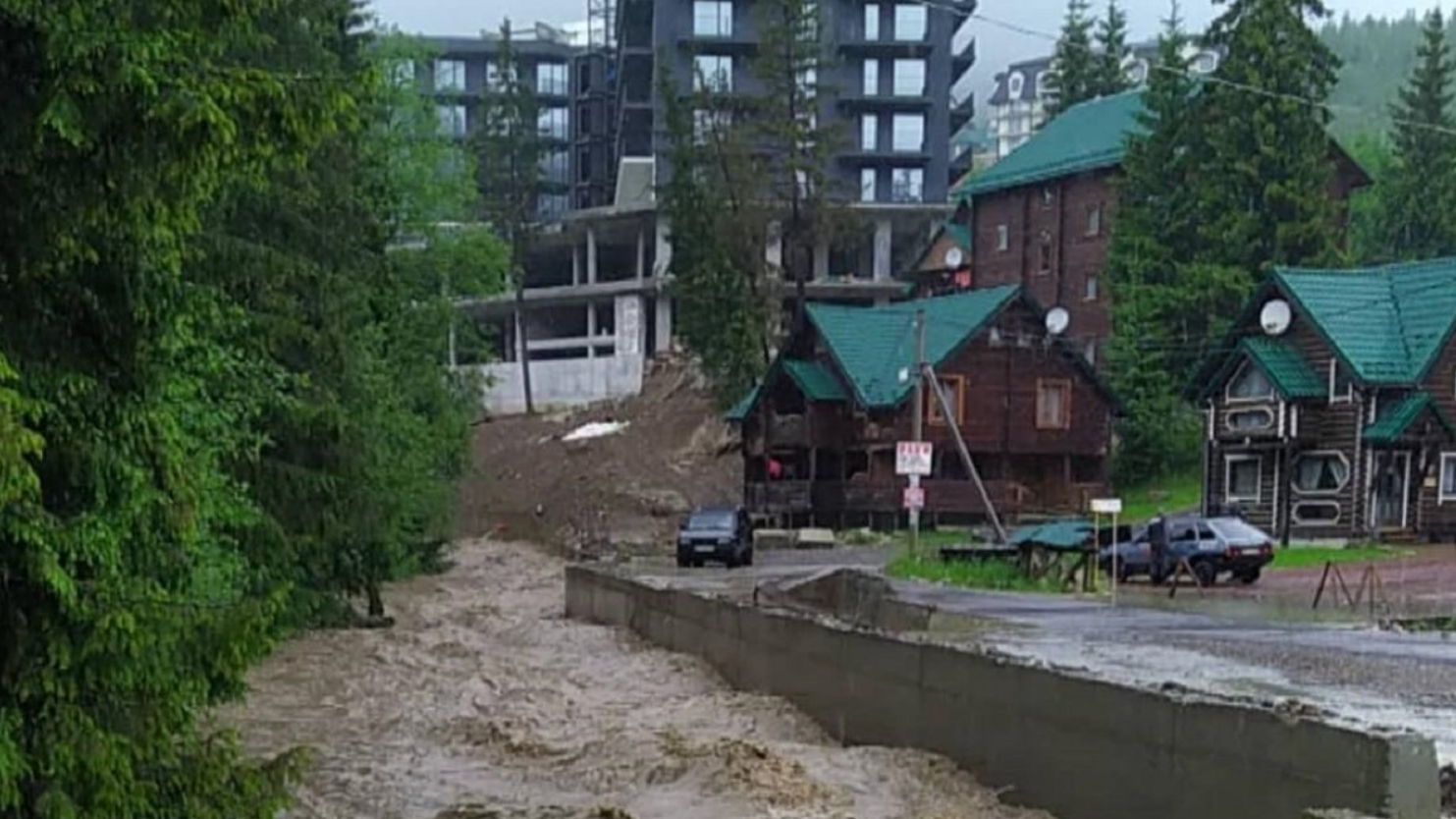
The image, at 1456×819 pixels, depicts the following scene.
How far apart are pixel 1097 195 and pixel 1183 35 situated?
25.4 ft

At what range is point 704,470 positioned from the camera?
6306 centimetres

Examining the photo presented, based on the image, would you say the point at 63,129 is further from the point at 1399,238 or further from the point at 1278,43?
the point at 1399,238

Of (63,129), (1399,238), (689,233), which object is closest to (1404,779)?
(63,129)

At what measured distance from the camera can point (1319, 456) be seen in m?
42.9

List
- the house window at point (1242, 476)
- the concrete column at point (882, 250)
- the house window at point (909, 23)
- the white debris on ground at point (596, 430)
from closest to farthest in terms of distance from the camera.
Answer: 1. the house window at point (1242, 476)
2. the white debris on ground at point (596, 430)
3. the concrete column at point (882, 250)
4. the house window at point (909, 23)

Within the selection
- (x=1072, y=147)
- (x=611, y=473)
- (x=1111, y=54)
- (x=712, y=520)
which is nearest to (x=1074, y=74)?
(x=1111, y=54)

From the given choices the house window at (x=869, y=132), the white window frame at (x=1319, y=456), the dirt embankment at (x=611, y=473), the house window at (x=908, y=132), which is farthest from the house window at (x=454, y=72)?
the white window frame at (x=1319, y=456)

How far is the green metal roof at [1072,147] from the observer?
66.0 m

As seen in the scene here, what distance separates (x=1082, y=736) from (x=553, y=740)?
757cm

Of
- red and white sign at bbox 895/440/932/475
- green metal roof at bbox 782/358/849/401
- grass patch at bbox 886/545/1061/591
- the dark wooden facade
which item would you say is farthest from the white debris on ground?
red and white sign at bbox 895/440/932/475

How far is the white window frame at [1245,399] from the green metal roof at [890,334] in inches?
425

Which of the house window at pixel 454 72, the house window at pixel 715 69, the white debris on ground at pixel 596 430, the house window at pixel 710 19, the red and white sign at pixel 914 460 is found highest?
the house window at pixel 454 72

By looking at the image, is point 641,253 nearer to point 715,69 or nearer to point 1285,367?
point 715,69

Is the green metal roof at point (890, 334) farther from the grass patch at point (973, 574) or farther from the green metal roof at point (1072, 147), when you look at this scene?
the grass patch at point (973, 574)
